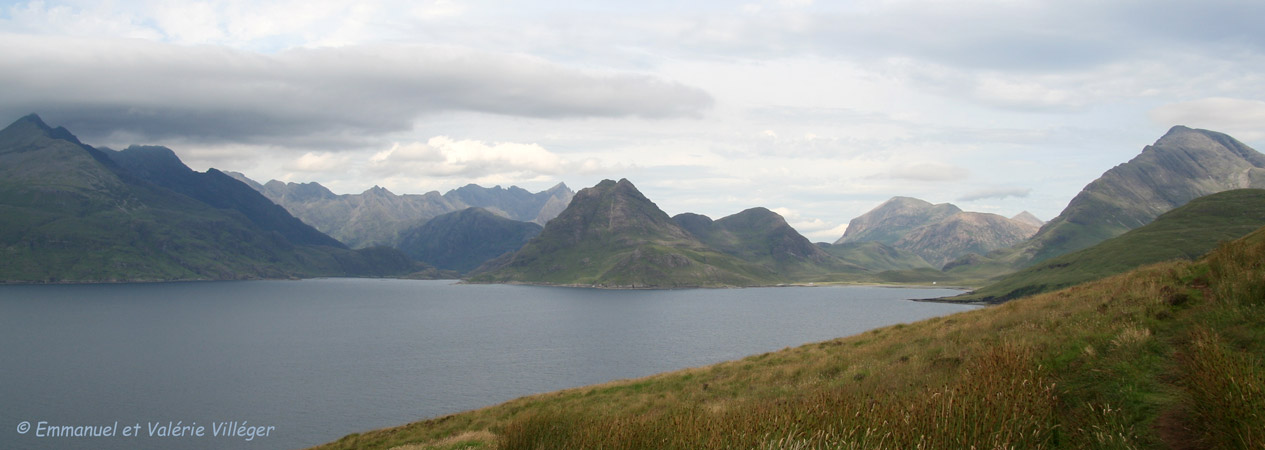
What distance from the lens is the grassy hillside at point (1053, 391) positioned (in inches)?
359

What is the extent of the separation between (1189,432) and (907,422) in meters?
4.46

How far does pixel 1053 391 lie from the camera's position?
12.8 meters

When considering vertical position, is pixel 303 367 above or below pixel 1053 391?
below

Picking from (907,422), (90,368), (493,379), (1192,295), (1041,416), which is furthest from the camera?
(90,368)

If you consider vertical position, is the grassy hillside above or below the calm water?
above

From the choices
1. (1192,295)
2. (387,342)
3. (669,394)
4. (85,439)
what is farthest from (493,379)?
(1192,295)

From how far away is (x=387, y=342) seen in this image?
499ft

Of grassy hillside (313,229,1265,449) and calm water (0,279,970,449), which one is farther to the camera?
calm water (0,279,970,449)

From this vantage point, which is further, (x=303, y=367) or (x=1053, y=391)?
(x=303, y=367)

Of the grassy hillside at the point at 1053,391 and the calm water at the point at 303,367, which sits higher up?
the grassy hillside at the point at 1053,391

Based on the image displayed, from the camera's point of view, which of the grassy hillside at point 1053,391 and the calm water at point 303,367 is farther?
the calm water at point 303,367

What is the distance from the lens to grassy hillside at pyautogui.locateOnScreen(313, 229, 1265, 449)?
29.9 ft

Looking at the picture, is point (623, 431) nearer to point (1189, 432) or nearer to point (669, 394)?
point (1189, 432)

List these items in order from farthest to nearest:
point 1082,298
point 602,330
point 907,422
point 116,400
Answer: point 602,330
point 116,400
point 1082,298
point 907,422
